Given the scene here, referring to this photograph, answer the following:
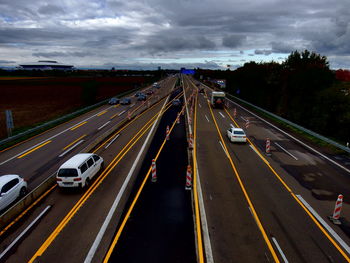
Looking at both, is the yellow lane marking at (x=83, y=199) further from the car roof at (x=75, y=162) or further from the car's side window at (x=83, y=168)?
the car roof at (x=75, y=162)

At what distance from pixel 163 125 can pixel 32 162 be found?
53.9 feet

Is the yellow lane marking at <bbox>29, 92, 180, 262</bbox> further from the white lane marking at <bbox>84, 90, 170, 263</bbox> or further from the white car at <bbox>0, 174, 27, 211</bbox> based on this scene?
the white car at <bbox>0, 174, 27, 211</bbox>

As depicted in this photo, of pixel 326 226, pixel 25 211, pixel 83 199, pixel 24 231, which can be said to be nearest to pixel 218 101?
pixel 326 226

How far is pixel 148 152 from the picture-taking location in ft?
71.0

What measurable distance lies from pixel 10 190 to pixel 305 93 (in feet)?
166

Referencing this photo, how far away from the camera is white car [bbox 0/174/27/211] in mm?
12578

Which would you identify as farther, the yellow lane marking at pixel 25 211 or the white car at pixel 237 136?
the white car at pixel 237 136

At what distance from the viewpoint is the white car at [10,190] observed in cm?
1258

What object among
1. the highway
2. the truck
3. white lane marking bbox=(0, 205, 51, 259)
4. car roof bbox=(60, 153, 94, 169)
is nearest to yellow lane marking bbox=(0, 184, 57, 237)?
the highway

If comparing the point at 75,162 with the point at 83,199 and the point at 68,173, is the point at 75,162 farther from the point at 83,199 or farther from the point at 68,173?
the point at 83,199

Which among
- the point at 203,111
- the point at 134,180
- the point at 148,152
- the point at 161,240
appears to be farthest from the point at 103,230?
the point at 203,111

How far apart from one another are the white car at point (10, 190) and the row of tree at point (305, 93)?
36748 mm

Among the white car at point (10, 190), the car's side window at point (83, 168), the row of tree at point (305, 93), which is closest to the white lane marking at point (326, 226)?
→ the car's side window at point (83, 168)

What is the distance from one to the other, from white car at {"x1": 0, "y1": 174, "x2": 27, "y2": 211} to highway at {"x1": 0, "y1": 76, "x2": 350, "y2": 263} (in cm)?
144
